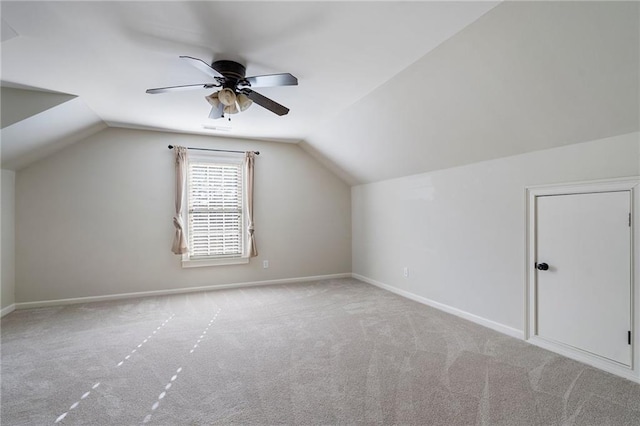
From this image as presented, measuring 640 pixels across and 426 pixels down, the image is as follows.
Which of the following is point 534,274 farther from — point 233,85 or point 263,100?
point 233,85

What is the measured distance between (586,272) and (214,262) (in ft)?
16.1

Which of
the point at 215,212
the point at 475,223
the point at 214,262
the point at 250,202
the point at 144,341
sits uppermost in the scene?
the point at 250,202

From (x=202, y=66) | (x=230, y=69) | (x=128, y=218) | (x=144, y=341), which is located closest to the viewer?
(x=202, y=66)

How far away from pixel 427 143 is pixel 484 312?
2.13 metres

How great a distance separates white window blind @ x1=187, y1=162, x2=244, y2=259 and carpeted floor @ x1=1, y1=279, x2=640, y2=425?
148cm

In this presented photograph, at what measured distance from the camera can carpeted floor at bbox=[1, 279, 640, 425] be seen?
80.8 inches

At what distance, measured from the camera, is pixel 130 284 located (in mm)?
4844

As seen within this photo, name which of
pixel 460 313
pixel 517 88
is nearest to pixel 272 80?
pixel 517 88

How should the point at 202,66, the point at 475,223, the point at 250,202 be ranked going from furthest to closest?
the point at 250,202 → the point at 475,223 → the point at 202,66

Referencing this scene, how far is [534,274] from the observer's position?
124 inches

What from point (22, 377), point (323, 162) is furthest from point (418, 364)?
point (323, 162)

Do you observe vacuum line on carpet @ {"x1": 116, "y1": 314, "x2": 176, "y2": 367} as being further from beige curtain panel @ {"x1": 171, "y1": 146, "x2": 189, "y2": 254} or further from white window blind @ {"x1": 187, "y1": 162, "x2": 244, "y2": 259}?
white window blind @ {"x1": 187, "y1": 162, "x2": 244, "y2": 259}

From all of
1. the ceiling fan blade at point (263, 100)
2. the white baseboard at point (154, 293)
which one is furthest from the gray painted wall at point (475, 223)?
the ceiling fan blade at point (263, 100)

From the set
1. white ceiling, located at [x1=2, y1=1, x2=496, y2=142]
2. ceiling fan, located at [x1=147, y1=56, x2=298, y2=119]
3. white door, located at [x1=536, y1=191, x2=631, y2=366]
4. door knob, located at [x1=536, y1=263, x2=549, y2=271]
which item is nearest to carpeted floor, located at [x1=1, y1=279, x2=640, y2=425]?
white door, located at [x1=536, y1=191, x2=631, y2=366]
